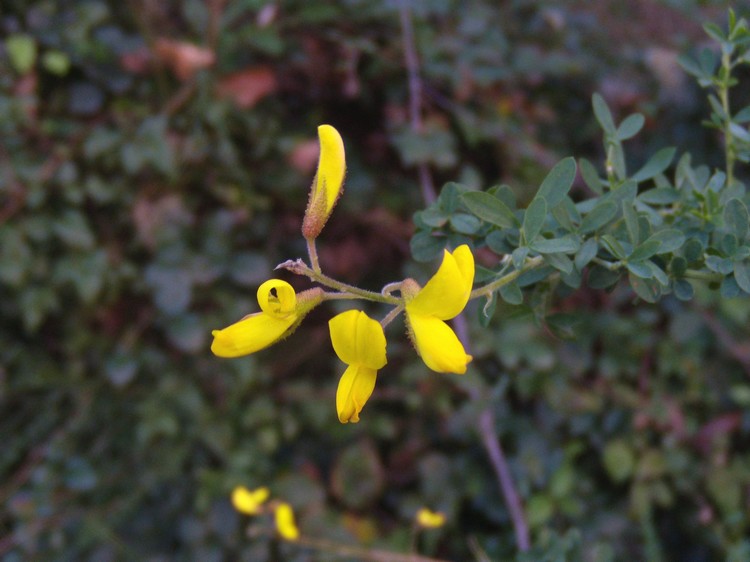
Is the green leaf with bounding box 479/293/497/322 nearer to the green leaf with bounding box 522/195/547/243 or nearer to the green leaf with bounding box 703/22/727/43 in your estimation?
the green leaf with bounding box 522/195/547/243

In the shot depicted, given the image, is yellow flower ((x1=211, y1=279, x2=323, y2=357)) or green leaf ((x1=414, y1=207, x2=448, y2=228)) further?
green leaf ((x1=414, y1=207, x2=448, y2=228))

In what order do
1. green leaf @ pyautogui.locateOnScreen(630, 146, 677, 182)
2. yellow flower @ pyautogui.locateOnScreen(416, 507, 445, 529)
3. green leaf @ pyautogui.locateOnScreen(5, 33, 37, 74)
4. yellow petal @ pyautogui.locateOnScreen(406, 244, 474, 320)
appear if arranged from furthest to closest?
green leaf @ pyautogui.locateOnScreen(5, 33, 37, 74) → yellow flower @ pyautogui.locateOnScreen(416, 507, 445, 529) → green leaf @ pyautogui.locateOnScreen(630, 146, 677, 182) → yellow petal @ pyautogui.locateOnScreen(406, 244, 474, 320)

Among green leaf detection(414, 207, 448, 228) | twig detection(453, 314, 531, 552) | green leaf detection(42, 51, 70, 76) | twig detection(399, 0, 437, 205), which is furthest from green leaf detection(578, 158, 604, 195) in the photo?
green leaf detection(42, 51, 70, 76)

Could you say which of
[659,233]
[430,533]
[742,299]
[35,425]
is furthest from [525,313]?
[35,425]

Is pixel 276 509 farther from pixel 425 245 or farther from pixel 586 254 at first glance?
pixel 586 254

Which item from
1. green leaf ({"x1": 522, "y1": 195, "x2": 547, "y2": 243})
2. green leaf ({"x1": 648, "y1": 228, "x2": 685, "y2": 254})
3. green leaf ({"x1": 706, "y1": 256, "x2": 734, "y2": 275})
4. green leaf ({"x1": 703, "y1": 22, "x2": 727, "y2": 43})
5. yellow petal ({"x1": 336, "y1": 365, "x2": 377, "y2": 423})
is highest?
green leaf ({"x1": 703, "y1": 22, "x2": 727, "y2": 43})

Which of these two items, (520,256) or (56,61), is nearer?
(520,256)

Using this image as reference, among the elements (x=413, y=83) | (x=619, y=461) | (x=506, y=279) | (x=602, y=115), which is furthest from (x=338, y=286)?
(x=413, y=83)
